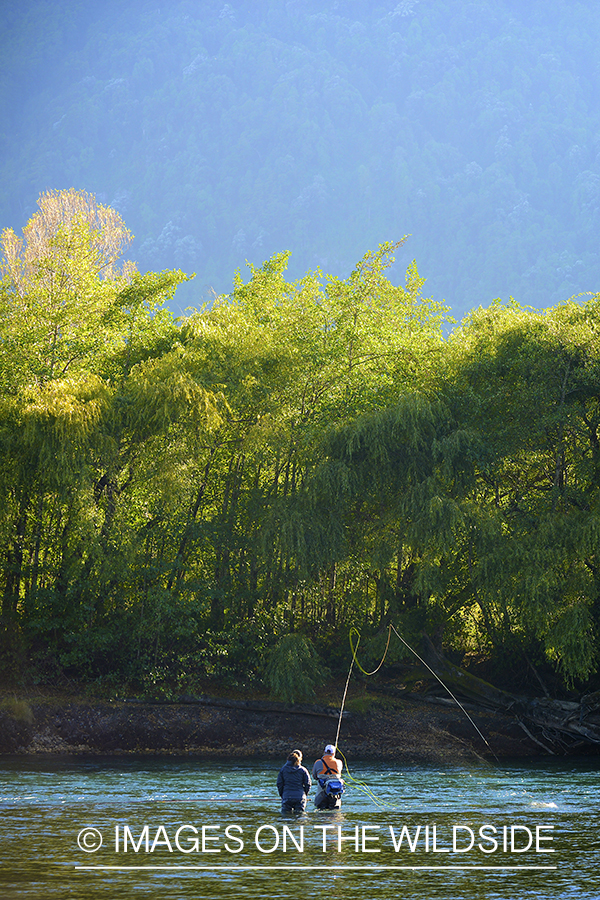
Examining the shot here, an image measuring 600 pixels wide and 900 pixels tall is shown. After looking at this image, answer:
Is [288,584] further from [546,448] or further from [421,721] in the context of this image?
[546,448]

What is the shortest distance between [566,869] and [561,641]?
1490 cm

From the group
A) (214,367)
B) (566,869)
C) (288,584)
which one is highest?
(214,367)

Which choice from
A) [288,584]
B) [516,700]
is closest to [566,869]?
[516,700]

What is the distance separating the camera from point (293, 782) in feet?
57.1

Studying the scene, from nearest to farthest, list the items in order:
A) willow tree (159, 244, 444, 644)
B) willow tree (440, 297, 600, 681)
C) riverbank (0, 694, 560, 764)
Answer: willow tree (440, 297, 600, 681)
riverbank (0, 694, 560, 764)
willow tree (159, 244, 444, 644)

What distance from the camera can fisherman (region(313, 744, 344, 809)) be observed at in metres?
18.2

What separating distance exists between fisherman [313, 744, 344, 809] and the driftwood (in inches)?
522

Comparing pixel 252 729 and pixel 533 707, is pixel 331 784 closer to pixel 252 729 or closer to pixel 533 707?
pixel 252 729

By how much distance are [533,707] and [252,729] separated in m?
9.40

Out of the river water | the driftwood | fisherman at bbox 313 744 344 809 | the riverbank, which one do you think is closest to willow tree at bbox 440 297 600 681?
the driftwood

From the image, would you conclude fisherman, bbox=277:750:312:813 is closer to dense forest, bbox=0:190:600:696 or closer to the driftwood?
dense forest, bbox=0:190:600:696

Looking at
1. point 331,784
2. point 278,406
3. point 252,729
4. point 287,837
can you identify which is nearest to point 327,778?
point 331,784

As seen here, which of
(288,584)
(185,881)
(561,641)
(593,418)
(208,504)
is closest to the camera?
(185,881)

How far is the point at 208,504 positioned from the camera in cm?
3556
